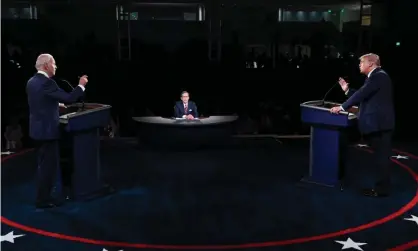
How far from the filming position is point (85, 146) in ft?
15.4

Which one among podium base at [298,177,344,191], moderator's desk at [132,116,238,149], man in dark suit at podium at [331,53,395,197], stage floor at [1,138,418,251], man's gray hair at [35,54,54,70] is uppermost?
man's gray hair at [35,54,54,70]

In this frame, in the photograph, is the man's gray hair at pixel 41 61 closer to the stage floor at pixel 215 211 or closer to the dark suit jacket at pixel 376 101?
the stage floor at pixel 215 211

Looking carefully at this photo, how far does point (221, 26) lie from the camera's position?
907 centimetres

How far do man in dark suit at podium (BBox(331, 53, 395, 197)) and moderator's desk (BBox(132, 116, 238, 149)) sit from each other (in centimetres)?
277

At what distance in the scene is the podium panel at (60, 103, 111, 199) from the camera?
453 centimetres

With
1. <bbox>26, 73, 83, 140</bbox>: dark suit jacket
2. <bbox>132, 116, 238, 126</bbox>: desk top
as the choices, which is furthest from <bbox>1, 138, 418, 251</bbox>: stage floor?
<bbox>26, 73, 83, 140</bbox>: dark suit jacket

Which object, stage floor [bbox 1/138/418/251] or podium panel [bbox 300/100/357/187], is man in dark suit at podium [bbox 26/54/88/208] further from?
podium panel [bbox 300/100/357/187]

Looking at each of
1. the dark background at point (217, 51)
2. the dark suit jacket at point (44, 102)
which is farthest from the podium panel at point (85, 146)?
the dark background at point (217, 51)

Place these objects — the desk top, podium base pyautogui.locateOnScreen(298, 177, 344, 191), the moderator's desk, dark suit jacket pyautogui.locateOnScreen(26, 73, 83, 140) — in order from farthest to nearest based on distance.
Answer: the moderator's desk < the desk top < podium base pyautogui.locateOnScreen(298, 177, 344, 191) < dark suit jacket pyautogui.locateOnScreen(26, 73, 83, 140)

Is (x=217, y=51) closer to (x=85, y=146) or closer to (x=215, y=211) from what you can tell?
(x=85, y=146)

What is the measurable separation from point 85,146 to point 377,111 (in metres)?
3.11

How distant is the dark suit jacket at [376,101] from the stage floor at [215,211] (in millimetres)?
808

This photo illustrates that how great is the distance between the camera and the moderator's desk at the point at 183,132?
7.20 metres

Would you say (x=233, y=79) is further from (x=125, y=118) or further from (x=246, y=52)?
(x=125, y=118)
